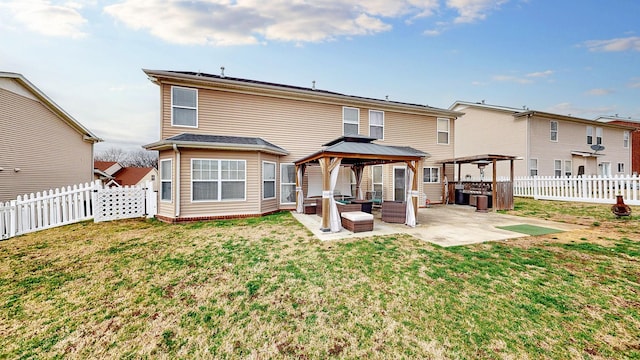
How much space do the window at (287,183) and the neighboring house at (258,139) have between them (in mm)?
49

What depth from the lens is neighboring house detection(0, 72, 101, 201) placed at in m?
9.84

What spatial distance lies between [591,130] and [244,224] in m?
28.7

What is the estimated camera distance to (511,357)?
93.4 inches

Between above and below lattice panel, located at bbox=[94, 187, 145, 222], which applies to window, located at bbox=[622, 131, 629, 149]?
above

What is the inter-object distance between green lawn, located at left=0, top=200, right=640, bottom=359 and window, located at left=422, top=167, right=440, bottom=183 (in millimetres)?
8383

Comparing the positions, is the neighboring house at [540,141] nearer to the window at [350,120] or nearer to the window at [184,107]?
the window at [350,120]

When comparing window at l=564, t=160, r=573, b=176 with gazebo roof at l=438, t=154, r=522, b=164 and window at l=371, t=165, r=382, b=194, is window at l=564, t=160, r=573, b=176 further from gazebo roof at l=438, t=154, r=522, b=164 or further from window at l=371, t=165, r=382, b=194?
window at l=371, t=165, r=382, b=194

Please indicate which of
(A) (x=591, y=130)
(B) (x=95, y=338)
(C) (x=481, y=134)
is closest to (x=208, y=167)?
(B) (x=95, y=338)

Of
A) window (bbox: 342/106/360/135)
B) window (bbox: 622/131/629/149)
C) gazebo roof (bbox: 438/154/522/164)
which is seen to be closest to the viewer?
gazebo roof (bbox: 438/154/522/164)

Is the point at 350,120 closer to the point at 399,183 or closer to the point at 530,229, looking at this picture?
the point at 399,183

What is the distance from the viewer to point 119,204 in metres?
9.23

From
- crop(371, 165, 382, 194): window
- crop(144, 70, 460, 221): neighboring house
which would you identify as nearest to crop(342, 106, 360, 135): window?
crop(144, 70, 460, 221): neighboring house

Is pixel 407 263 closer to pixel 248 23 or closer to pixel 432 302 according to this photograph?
pixel 432 302

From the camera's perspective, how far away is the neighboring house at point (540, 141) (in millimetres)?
17016
